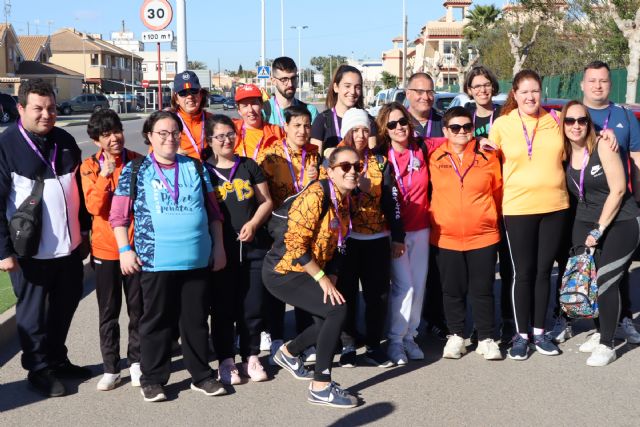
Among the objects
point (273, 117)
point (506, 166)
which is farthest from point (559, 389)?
point (273, 117)

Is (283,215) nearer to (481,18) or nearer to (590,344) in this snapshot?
(590,344)

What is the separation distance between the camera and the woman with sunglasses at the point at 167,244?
4953 mm

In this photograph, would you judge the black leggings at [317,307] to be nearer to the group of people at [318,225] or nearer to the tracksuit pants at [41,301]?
the group of people at [318,225]

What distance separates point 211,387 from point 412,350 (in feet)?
5.47

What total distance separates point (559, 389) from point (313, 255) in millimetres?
1935

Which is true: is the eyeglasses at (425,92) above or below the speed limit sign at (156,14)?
below

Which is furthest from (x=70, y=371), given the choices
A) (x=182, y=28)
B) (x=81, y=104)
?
(x=81, y=104)

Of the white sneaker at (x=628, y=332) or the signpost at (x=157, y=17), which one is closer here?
the white sneaker at (x=628, y=332)

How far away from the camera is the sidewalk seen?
4867 millimetres

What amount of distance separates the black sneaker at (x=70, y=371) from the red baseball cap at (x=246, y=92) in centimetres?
238

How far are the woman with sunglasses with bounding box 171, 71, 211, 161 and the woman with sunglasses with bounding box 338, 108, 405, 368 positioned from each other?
4.22ft

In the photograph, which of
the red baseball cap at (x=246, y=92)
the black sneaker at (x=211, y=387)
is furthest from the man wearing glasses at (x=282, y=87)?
the black sneaker at (x=211, y=387)

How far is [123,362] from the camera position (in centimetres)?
599

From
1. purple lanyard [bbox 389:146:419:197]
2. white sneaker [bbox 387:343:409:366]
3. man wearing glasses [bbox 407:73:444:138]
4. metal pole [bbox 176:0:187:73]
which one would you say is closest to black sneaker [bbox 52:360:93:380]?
white sneaker [bbox 387:343:409:366]
